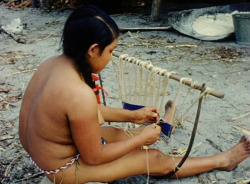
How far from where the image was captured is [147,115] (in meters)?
1.89

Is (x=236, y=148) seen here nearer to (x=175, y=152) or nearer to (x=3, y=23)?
(x=175, y=152)

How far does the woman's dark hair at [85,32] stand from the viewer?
1262mm

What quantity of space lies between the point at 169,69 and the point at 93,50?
8.95 ft

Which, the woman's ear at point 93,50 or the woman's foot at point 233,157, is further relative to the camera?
the woman's foot at point 233,157

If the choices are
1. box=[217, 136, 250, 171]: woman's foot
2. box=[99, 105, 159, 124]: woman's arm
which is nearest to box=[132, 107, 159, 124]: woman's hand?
box=[99, 105, 159, 124]: woman's arm

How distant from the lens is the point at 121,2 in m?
7.69

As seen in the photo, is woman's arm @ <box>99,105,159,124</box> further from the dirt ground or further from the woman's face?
the woman's face

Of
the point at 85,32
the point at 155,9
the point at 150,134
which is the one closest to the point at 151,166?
the point at 150,134

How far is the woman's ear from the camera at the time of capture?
1.28 m

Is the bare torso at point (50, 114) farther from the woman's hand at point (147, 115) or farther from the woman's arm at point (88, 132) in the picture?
the woman's hand at point (147, 115)

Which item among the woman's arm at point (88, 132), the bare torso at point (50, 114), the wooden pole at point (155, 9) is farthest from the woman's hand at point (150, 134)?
the wooden pole at point (155, 9)

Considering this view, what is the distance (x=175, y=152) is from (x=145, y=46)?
295 cm

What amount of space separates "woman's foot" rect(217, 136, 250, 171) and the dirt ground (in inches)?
2.4

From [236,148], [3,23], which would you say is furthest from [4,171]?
[3,23]
